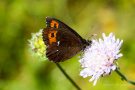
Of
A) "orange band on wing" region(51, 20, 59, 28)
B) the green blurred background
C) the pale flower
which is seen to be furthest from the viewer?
the green blurred background

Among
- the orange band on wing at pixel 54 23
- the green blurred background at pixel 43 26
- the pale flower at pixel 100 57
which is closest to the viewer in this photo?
the pale flower at pixel 100 57

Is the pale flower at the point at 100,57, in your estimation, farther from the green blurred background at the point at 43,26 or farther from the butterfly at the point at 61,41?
the green blurred background at the point at 43,26

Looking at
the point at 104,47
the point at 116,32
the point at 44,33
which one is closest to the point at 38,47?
the point at 44,33

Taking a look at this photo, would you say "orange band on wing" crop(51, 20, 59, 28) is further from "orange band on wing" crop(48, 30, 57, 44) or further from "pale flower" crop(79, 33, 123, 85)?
"pale flower" crop(79, 33, 123, 85)

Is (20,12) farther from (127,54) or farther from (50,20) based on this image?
(50,20)

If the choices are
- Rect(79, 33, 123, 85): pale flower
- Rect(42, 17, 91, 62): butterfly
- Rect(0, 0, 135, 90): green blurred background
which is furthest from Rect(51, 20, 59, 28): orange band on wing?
Rect(0, 0, 135, 90): green blurred background

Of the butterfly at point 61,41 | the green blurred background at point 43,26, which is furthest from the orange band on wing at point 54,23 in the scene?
the green blurred background at point 43,26
